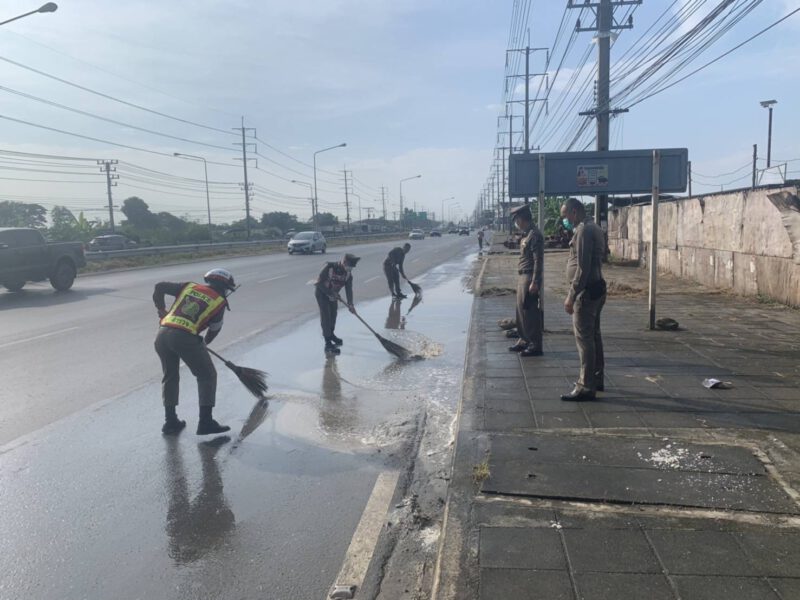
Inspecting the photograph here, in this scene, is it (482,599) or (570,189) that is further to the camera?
(570,189)

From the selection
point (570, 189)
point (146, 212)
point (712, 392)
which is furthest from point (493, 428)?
point (146, 212)

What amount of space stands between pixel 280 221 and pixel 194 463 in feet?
295

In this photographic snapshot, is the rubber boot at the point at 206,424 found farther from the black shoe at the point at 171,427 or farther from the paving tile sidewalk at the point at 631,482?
the paving tile sidewalk at the point at 631,482

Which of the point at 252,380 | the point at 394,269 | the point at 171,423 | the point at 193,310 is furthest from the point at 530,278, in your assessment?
the point at 394,269

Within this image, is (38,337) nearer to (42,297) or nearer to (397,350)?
(397,350)

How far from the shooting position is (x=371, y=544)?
3.53 metres

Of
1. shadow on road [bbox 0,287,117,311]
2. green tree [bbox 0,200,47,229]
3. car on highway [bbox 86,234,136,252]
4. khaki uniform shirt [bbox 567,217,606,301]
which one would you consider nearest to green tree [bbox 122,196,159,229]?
green tree [bbox 0,200,47,229]

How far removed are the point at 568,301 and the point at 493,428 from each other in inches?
56.8

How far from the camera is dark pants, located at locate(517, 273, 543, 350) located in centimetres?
731

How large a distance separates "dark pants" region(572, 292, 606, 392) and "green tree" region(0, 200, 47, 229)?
2736 inches

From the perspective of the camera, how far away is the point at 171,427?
5.44 meters

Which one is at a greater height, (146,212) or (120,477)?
(146,212)

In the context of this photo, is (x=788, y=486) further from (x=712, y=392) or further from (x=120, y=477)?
(x=120, y=477)

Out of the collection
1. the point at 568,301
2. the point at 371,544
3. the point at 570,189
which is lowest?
the point at 371,544
